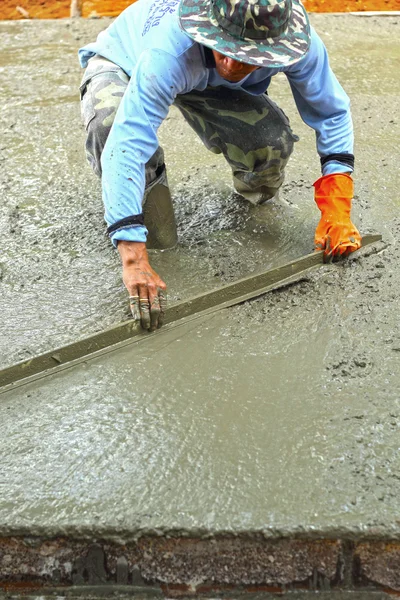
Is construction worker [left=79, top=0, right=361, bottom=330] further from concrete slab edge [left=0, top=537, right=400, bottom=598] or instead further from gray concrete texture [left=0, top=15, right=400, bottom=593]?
concrete slab edge [left=0, top=537, right=400, bottom=598]

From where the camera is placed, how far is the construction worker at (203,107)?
90.4 inches

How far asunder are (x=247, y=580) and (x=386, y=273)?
147cm

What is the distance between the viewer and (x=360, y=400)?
7.15 ft

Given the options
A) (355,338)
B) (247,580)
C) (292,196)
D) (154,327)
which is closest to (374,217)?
(292,196)

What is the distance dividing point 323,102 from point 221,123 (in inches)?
19.0

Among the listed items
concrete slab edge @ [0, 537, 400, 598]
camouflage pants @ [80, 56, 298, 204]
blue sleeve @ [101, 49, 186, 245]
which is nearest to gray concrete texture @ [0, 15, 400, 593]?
concrete slab edge @ [0, 537, 400, 598]

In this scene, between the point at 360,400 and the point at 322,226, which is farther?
the point at 322,226

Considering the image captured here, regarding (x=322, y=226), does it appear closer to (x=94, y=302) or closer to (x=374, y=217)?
(x=374, y=217)

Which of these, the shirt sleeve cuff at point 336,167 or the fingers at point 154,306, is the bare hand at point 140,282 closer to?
the fingers at point 154,306

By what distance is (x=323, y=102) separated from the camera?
2.72 metres

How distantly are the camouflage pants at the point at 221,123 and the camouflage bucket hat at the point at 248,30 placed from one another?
0.55 meters

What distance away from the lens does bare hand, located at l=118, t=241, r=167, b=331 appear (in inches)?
95.1

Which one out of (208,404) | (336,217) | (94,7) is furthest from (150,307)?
(94,7)

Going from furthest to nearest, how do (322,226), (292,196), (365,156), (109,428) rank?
(365,156)
(292,196)
(322,226)
(109,428)
